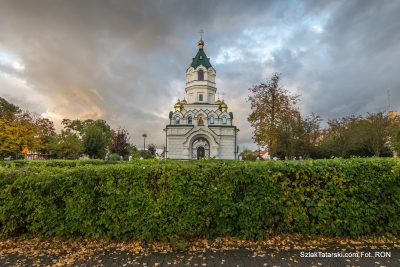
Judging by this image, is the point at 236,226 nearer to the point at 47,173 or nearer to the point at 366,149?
the point at 47,173

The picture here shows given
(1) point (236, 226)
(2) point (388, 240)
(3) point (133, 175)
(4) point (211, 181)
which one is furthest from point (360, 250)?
(3) point (133, 175)

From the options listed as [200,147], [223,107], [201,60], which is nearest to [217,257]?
[200,147]

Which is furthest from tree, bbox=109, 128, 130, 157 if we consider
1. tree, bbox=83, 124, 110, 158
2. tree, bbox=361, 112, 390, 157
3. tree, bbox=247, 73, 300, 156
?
tree, bbox=361, 112, 390, 157

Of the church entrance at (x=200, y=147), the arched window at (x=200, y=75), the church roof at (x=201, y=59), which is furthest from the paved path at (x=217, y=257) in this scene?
the church roof at (x=201, y=59)

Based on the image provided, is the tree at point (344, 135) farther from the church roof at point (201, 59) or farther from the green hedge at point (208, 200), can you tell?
the green hedge at point (208, 200)

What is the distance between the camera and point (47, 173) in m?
5.95

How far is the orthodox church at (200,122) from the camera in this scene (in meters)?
53.7

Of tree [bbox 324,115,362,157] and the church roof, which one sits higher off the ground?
the church roof

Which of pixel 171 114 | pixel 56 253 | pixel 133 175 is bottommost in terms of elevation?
pixel 56 253

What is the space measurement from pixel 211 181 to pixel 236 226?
118cm

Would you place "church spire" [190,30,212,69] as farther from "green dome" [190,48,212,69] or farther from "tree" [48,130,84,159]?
"tree" [48,130,84,159]

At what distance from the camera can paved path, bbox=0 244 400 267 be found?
4855mm

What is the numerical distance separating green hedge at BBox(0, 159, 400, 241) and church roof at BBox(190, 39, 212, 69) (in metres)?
57.6

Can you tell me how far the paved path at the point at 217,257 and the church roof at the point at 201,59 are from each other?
5838cm
